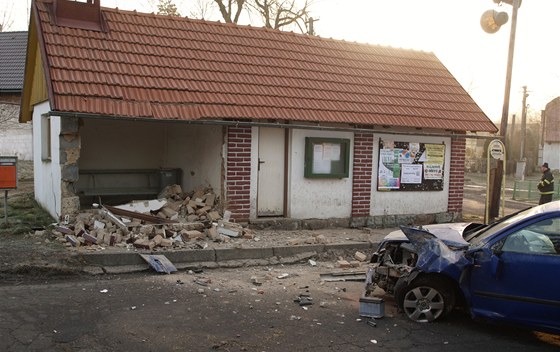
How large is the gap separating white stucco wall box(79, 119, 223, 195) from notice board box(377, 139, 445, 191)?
13.4ft

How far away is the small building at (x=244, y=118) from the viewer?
1012 centimetres

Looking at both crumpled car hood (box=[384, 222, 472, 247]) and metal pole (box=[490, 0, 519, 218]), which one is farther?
metal pole (box=[490, 0, 519, 218])

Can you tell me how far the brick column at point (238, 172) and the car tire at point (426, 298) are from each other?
5.16m

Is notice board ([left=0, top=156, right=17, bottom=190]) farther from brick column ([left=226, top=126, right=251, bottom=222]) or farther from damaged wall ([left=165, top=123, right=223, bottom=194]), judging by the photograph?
brick column ([left=226, top=126, right=251, bottom=222])

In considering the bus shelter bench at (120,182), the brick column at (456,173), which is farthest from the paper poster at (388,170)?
the bus shelter bench at (120,182)

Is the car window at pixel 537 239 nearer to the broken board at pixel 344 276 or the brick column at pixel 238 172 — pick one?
the broken board at pixel 344 276

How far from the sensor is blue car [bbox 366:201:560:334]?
5258 mm

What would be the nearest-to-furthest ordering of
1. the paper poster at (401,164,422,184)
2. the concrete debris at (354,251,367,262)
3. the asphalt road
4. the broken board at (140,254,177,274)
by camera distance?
the asphalt road, the broken board at (140,254,177,274), the concrete debris at (354,251,367,262), the paper poster at (401,164,422,184)

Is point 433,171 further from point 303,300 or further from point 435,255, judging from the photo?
point 435,255

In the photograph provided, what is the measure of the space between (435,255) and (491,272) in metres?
0.61

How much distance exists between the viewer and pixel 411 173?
12.4m

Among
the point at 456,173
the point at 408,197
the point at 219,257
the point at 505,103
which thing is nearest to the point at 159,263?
the point at 219,257

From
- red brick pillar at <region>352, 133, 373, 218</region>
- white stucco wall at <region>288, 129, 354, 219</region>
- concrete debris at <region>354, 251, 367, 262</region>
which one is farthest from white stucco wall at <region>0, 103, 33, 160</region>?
concrete debris at <region>354, 251, 367, 262</region>

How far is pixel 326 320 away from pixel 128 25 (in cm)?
835
